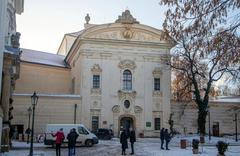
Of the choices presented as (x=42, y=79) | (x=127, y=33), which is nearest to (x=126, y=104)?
(x=127, y=33)

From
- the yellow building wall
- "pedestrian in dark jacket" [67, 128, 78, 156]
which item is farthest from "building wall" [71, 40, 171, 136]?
"pedestrian in dark jacket" [67, 128, 78, 156]

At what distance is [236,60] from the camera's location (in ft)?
42.8

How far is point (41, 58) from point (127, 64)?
51.6 feet

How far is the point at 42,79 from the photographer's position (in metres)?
60.7

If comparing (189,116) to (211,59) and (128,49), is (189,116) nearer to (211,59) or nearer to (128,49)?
(128,49)

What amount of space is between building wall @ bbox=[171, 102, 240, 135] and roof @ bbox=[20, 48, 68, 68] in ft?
59.1

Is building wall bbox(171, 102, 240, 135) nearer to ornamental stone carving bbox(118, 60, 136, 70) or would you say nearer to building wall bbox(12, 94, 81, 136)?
ornamental stone carving bbox(118, 60, 136, 70)

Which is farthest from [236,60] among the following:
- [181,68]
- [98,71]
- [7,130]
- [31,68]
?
[31,68]

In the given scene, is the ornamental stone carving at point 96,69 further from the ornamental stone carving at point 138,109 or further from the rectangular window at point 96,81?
the ornamental stone carving at point 138,109

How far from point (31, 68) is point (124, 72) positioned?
535 inches

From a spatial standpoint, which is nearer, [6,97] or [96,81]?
[6,97]

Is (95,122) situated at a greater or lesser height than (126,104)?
lesser

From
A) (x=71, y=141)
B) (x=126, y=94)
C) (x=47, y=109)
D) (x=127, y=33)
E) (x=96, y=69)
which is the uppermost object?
(x=127, y=33)

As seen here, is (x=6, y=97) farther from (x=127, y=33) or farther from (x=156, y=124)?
(x=156, y=124)
